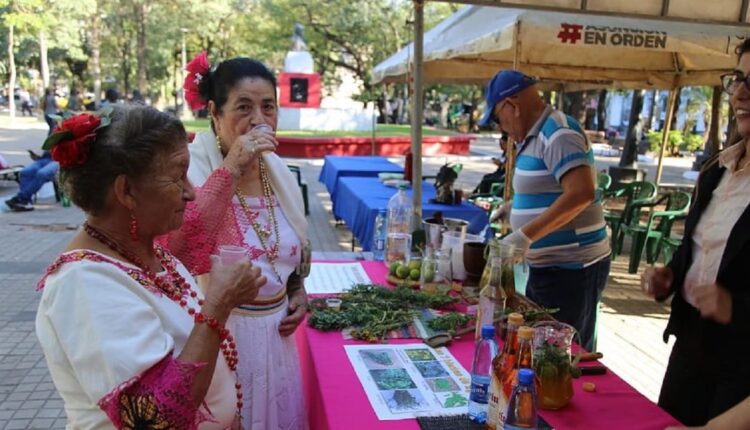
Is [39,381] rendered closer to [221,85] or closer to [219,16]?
[221,85]

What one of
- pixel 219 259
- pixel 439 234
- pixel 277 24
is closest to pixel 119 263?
pixel 219 259

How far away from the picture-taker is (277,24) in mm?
29734

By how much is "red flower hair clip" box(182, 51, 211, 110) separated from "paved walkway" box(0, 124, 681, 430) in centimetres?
198

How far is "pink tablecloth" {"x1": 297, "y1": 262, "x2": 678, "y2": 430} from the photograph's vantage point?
1505 millimetres

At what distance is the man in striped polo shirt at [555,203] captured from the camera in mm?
2533

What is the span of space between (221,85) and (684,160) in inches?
923

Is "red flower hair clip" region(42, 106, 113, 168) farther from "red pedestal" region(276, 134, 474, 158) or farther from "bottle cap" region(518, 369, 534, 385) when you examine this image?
"red pedestal" region(276, 134, 474, 158)

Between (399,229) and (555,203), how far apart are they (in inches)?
45.1

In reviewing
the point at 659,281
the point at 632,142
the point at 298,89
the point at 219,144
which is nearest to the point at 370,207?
the point at 219,144

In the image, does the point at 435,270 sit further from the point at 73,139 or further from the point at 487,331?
the point at 73,139

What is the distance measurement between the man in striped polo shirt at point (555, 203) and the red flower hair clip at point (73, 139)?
185cm

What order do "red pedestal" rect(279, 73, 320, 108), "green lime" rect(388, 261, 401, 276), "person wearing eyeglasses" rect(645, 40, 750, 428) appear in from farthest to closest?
"red pedestal" rect(279, 73, 320, 108), "green lime" rect(388, 261, 401, 276), "person wearing eyeglasses" rect(645, 40, 750, 428)

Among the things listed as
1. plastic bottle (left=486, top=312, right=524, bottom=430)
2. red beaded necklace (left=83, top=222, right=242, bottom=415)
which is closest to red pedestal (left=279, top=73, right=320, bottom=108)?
red beaded necklace (left=83, top=222, right=242, bottom=415)

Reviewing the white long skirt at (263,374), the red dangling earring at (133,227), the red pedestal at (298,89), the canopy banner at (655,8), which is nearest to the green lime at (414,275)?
the white long skirt at (263,374)
